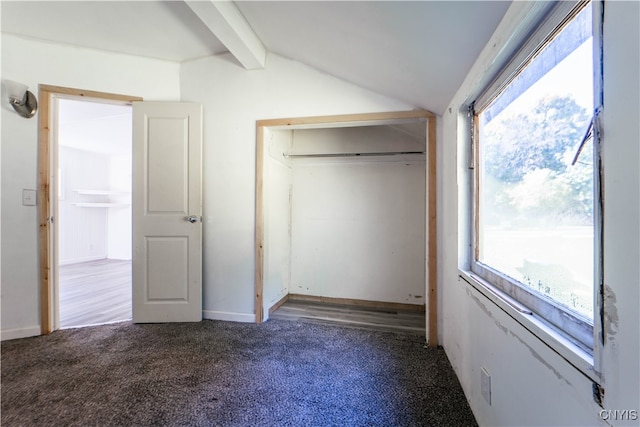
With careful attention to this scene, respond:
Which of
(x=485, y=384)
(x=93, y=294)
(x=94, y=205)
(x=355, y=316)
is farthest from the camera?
(x=94, y=205)

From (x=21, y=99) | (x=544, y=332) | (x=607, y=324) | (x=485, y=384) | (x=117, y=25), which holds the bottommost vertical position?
(x=485, y=384)

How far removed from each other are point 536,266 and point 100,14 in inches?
123

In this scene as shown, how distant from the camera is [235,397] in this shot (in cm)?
141

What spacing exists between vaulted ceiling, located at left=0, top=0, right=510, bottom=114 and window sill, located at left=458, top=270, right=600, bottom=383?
108cm

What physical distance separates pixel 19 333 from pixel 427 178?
3568mm

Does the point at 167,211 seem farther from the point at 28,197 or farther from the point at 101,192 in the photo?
the point at 101,192

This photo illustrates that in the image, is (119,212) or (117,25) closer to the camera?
(117,25)

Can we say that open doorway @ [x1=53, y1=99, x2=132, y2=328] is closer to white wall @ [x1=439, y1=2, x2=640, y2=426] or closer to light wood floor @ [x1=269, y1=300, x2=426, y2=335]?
light wood floor @ [x1=269, y1=300, x2=426, y2=335]

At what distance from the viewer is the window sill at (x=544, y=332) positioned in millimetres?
579

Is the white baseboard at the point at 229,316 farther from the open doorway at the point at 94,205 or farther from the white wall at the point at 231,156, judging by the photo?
the open doorway at the point at 94,205

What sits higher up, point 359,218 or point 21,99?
point 21,99

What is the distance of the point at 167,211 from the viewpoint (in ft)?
7.84

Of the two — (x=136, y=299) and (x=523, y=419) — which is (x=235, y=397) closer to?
(x=523, y=419)

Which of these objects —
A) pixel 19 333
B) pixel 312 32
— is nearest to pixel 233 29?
pixel 312 32
